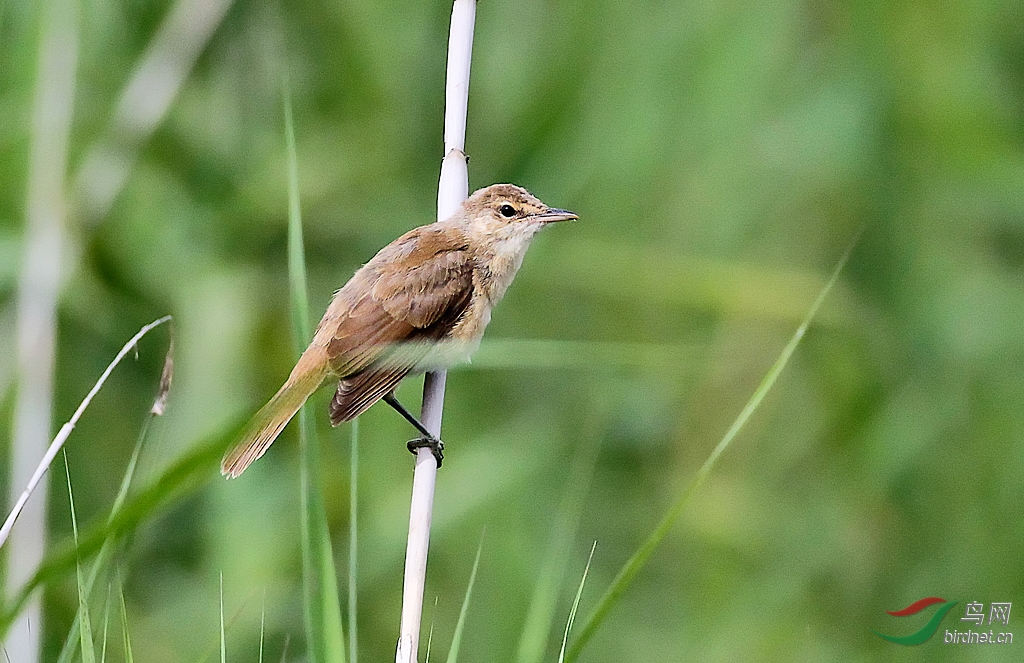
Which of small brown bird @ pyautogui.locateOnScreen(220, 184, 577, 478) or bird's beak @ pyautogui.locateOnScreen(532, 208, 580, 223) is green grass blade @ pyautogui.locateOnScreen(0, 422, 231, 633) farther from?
bird's beak @ pyautogui.locateOnScreen(532, 208, 580, 223)

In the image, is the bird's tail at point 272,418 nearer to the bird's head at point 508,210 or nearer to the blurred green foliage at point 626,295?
the bird's head at point 508,210

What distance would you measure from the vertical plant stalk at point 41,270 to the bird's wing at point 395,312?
27.7 inches

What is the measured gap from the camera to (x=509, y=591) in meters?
3.64

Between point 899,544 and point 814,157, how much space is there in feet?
4.71

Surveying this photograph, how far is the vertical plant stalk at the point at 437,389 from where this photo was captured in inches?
84.1

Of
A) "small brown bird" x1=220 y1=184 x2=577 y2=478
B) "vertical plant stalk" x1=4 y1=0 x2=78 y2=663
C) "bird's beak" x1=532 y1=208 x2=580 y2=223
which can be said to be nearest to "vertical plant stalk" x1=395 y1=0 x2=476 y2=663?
"small brown bird" x1=220 y1=184 x2=577 y2=478

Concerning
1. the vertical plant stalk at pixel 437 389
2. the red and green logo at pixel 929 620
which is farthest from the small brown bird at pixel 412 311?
the red and green logo at pixel 929 620

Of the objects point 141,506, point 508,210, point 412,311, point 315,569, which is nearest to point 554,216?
point 508,210

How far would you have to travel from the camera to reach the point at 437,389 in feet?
8.75

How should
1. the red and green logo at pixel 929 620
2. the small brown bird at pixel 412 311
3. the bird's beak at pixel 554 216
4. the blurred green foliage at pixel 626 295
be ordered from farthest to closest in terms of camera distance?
the blurred green foliage at pixel 626 295
the red and green logo at pixel 929 620
the bird's beak at pixel 554 216
the small brown bird at pixel 412 311

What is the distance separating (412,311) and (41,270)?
37.5 inches

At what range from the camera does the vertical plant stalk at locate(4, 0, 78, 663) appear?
2.84 metres

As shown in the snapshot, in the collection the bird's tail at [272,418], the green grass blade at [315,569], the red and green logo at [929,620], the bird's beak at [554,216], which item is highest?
the bird's beak at [554,216]

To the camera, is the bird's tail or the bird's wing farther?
the bird's wing
